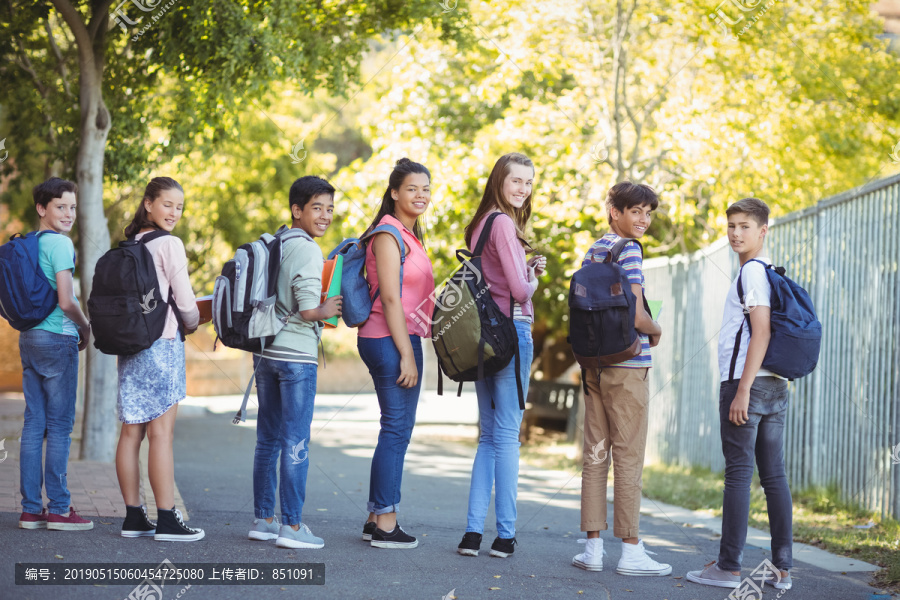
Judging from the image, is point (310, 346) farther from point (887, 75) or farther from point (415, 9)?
point (887, 75)

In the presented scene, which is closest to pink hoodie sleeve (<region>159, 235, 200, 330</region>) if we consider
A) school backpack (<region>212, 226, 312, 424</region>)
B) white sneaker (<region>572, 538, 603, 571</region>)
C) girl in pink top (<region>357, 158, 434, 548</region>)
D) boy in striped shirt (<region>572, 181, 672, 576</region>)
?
school backpack (<region>212, 226, 312, 424</region>)

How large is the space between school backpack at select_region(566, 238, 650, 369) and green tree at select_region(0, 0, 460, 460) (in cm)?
463

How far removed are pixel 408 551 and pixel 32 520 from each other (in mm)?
1950

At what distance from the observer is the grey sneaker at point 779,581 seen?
418 centimetres

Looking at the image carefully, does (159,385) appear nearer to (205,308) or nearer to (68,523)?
(205,308)

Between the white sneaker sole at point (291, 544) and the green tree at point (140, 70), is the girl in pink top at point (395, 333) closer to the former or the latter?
the white sneaker sole at point (291, 544)

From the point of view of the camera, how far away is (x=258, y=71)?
8.09 metres

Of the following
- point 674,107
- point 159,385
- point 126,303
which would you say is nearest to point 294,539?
point 159,385

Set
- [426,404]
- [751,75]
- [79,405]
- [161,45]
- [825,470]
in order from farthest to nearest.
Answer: [426,404] → [79,405] → [751,75] → [161,45] → [825,470]

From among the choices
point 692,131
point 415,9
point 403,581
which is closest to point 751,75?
point 692,131

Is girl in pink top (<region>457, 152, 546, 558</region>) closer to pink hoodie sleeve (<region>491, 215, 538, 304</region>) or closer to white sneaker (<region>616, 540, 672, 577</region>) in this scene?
pink hoodie sleeve (<region>491, 215, 538, 304</region>)

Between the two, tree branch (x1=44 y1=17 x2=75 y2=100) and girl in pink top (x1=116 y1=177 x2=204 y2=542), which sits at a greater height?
tree branch (x1=44 y1=17 x2=75 y2=100)

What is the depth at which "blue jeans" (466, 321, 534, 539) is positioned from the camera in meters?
4.44

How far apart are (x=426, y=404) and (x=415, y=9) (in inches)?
605
